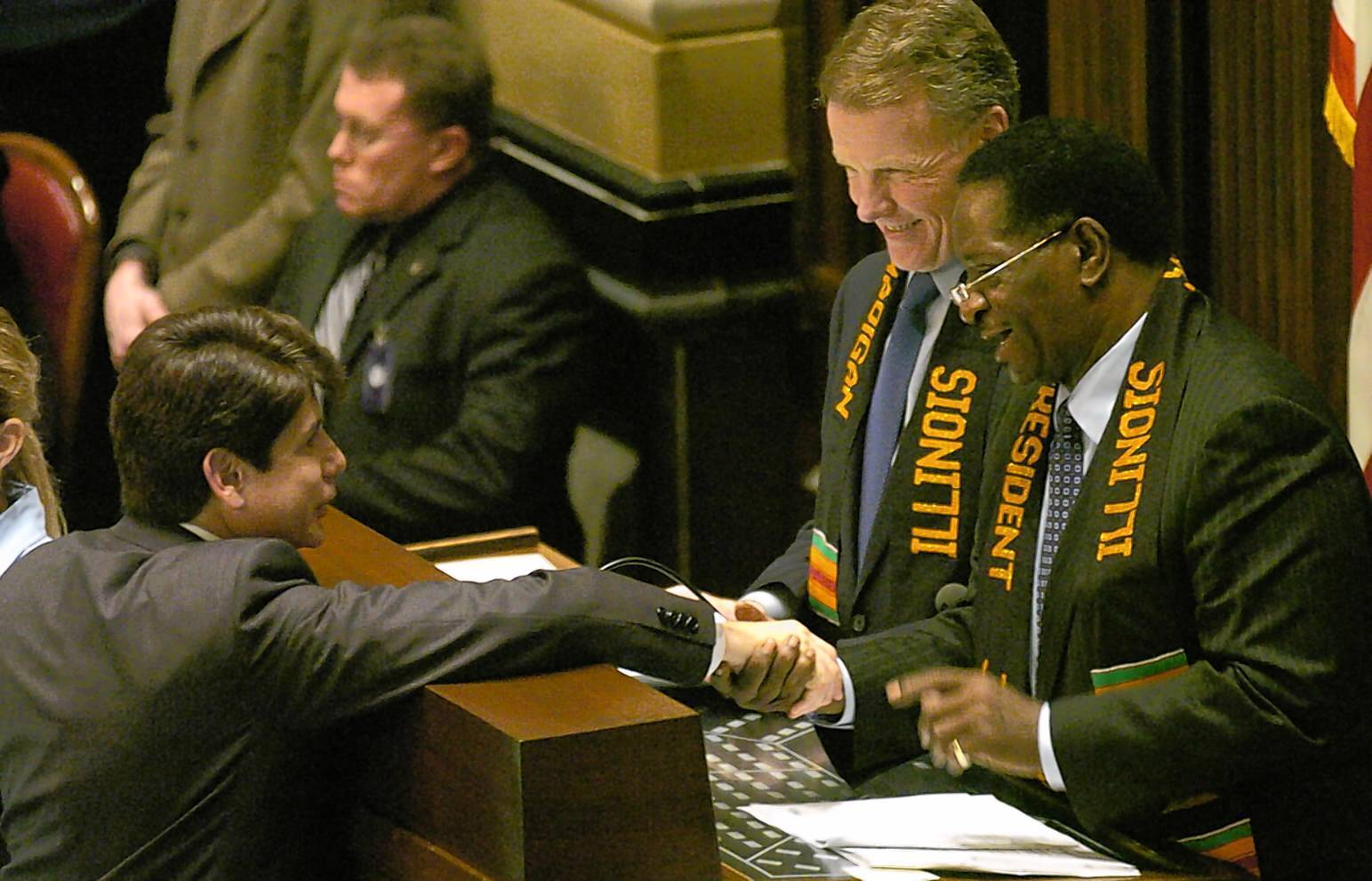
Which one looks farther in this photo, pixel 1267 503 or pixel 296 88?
pixel 296 88

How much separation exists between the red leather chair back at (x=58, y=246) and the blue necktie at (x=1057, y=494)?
2.75m

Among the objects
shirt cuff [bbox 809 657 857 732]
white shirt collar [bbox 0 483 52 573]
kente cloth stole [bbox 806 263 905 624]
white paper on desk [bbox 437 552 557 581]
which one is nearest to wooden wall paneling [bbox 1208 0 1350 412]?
kente cloth stole [bbox 806 263 905 624]

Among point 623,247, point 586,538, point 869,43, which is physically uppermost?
point 869,43

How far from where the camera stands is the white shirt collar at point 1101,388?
2605mm

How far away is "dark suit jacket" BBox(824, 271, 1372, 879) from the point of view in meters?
2.35

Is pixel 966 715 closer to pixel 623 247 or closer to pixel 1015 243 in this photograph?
pixel 1015 243

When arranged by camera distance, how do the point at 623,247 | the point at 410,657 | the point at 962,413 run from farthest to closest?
the point at 623,247 → the point at 962,413 → the point at 410,657

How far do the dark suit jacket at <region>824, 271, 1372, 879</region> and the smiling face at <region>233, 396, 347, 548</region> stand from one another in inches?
37.7

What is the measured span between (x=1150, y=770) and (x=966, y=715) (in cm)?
23

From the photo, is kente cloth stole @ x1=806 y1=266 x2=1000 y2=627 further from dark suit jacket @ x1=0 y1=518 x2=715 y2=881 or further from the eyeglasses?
dark suit jacket @ x1=0 y1=518 x2=715 y2=881

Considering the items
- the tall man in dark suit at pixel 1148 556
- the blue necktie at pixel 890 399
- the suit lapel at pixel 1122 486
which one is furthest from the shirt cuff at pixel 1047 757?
the blue necktie at pixel 890 399

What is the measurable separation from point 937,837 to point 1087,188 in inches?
32.8

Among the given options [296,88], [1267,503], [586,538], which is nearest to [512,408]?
[586,538]

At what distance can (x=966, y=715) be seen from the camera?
8.18 feet
